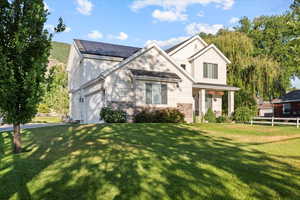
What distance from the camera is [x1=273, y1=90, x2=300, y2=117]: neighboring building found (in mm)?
30891

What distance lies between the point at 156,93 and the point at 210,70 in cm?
988

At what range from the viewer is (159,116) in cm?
1698

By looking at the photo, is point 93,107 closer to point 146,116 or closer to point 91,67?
point 91,67

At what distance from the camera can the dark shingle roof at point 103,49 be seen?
2176 cm

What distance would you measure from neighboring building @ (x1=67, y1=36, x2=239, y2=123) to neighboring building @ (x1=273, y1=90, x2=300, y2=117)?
43.1ft

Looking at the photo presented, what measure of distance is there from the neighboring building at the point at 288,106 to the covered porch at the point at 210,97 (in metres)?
13.3

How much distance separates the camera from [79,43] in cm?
2306

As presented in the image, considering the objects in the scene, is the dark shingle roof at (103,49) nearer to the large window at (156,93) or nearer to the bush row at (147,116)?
the large window at (156,93)

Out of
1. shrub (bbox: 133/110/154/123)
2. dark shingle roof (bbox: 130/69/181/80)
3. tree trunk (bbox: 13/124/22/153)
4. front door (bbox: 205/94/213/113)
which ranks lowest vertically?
tree trunk (bbox: 13/124/22/153)

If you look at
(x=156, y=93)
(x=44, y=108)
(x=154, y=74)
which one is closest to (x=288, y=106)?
(x=156, y=93)

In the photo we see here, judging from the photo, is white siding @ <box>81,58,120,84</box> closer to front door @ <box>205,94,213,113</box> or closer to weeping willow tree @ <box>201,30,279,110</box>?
front door @ <box>205,94,213,113</box>

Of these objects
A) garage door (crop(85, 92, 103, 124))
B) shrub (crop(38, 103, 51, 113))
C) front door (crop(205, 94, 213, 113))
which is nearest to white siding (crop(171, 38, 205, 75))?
front door (crop(205, 94, 213, 113))

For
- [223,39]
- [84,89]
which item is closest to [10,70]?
[84,89]

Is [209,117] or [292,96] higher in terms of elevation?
[292,96]
